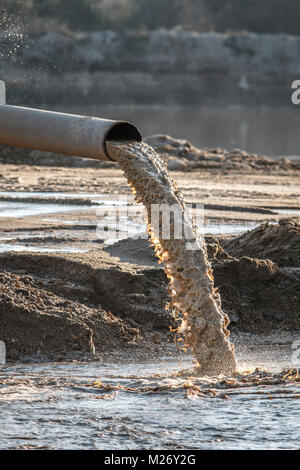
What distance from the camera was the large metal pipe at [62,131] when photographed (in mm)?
6082

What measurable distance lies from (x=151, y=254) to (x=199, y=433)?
13.5 feet

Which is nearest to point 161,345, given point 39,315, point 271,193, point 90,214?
point 39,315

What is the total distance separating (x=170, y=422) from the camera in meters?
4.52

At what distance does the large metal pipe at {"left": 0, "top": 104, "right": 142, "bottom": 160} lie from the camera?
608cm

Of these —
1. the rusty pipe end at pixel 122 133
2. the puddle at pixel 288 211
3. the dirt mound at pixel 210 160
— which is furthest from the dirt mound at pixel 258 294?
the dirt mound at pixel 210 160

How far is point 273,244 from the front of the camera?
8.38 m

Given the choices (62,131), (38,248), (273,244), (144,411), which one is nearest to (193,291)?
(144,411)

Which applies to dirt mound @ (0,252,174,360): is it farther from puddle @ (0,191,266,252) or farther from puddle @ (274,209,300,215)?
puddle @ (274,209,300,215)

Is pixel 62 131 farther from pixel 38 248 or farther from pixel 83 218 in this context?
pixel 83 218

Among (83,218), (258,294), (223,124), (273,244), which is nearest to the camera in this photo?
(258,294)

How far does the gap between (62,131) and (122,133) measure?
0.42 meters

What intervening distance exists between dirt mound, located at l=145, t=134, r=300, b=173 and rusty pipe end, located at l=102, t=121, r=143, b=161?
10971 millimetres

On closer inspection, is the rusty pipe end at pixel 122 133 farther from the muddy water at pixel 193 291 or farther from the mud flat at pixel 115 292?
the mud flat at pixel 115 292

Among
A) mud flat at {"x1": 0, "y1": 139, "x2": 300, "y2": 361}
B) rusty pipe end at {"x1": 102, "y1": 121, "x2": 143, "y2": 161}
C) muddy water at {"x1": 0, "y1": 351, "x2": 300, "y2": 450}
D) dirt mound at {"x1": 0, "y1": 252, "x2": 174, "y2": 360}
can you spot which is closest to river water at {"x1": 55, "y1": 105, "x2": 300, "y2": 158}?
mud flat at {"x1": 0, "y1": 139, "x2": 300, "y2": 361}
